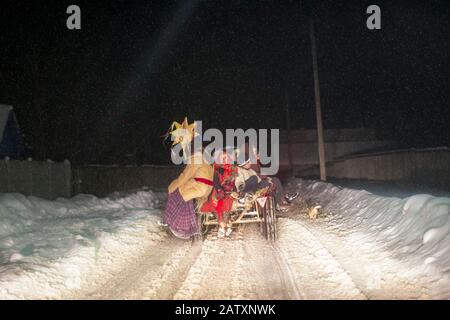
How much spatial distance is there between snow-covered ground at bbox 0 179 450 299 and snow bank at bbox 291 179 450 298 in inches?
0.9

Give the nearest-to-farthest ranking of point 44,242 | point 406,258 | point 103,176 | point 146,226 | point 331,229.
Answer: point 406,258 → point 44,242 → point 331,229 → point 146,226 → point 103,176

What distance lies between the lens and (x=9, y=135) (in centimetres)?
2920

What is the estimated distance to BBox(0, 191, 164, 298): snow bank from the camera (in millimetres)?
5345

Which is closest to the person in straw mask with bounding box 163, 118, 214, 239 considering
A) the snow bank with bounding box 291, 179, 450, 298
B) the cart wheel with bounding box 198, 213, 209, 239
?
the cart wheel with bounding box 198, 213, 209, 239

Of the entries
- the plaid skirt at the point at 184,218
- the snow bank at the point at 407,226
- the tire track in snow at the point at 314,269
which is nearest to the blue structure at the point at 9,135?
the plaid skirt at the point at 184,218

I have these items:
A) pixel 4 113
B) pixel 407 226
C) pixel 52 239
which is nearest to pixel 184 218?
pixel 52 239

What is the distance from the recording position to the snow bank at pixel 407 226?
5113 millimetres

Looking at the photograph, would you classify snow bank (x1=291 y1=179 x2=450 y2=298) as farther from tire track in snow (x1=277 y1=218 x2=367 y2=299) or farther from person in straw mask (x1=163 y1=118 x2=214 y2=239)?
person in straw mask (x1=163 y1=118 x2=214 y2=239)

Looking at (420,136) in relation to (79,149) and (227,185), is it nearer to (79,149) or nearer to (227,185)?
(79,149)

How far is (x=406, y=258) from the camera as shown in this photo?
220 inches

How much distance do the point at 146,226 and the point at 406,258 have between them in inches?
252

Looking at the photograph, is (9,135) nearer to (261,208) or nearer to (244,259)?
(261,208)

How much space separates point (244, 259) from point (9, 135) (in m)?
28.1
